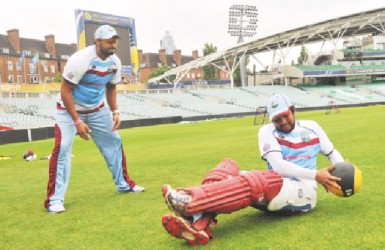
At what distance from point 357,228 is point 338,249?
1.95ft

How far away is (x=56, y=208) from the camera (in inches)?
209

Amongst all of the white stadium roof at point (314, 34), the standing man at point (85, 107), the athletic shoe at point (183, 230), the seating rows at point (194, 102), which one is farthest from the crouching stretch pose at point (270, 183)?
the white stadium roof at point (314, 34)

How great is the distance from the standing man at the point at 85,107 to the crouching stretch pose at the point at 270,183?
2.30m

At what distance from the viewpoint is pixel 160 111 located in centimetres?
4325

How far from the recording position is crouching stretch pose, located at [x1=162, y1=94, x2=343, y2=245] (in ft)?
11.3

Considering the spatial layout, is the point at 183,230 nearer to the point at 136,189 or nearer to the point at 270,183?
the point at 270,183

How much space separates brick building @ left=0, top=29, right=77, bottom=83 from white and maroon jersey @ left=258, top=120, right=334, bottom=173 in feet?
234

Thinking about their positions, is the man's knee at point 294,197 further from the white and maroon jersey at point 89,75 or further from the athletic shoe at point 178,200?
the white and maroon jersey at point 89,75

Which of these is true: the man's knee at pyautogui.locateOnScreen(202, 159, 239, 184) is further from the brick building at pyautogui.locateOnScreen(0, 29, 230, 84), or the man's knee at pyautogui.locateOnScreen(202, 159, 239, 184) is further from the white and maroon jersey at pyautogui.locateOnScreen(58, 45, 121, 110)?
the brick building at pyautogui.locateOnScreen(0, 29, 230, 84)

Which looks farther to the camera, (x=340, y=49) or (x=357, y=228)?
(x=340, y=49)

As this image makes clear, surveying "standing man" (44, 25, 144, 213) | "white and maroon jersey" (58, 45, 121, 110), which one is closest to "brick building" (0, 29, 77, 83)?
"standing man" (44, 25, 144, 213)

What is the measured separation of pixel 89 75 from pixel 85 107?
45 cm

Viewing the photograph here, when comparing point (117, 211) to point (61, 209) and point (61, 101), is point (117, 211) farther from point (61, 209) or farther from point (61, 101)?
point (61, 101)

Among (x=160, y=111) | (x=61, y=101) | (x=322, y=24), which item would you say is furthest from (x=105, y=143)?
(x=322, y=24)
